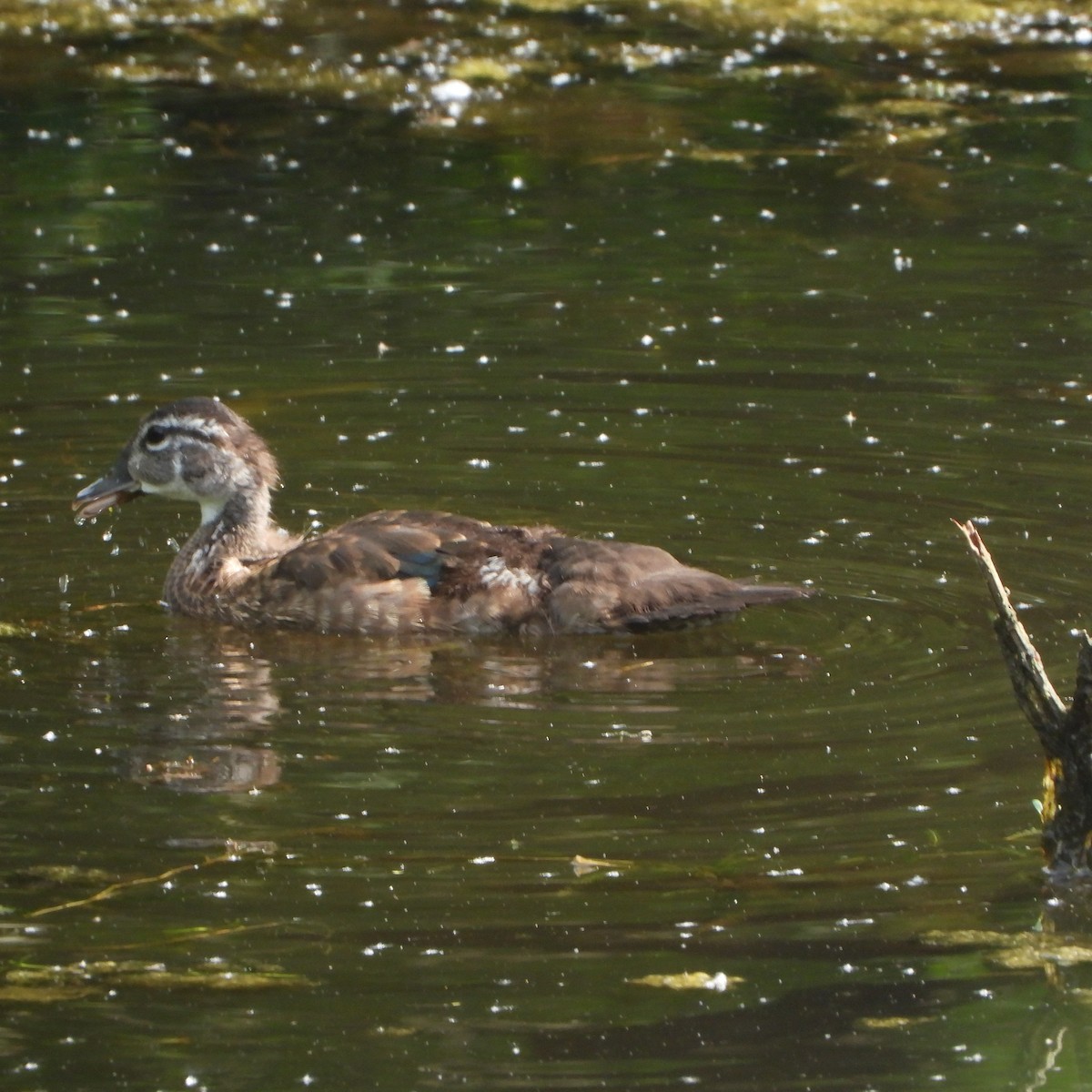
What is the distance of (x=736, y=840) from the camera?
6.09 meters

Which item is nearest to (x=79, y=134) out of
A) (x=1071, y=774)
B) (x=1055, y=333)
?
(x=1055, y=333)

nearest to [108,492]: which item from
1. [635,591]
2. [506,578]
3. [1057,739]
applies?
[506,578]

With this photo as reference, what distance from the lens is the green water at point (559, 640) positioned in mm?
5203

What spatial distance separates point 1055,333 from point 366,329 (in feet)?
11.5

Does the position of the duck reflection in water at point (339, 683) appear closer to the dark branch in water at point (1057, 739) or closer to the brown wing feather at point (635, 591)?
the brown wing feather at point (635, 591)

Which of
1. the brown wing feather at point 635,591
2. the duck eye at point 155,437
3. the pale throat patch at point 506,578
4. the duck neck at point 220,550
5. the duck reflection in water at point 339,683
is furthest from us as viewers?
the duck eye at point 155,437

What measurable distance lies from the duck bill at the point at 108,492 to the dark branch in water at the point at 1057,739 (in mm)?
4362

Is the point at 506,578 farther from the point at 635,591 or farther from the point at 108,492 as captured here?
the point at 108,492

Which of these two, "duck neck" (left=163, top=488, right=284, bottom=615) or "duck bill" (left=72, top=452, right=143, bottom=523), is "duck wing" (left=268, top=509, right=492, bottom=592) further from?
"duck bill" (left=72, top=452, right=143, bottom=523)

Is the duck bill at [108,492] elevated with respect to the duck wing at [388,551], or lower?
elevated

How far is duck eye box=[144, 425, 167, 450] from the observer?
9.14 metres

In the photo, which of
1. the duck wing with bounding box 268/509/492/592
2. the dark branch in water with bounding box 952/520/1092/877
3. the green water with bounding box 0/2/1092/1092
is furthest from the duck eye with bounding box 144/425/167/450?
the dark branch in water with bounding box 952/520/1092/877

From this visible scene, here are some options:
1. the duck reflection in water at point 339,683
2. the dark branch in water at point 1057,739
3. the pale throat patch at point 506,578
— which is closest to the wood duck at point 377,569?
the pale throat patch at point 506,578

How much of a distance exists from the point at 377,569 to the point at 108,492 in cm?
137
